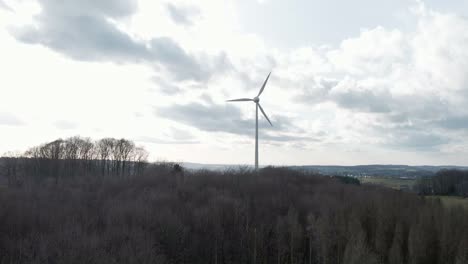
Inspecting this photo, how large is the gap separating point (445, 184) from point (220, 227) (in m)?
63.4

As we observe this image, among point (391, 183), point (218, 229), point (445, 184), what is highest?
point (445, 184)

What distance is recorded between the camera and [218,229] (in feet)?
121

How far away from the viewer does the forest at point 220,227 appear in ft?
86.3

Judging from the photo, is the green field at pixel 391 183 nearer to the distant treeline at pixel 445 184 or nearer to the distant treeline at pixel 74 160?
the distant treeline at pixel 445 184

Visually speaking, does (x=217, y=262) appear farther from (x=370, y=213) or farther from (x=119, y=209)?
(x=370, y=213)

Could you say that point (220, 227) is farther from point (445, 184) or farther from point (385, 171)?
point (385, 171)

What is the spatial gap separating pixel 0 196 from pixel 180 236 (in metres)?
19.7

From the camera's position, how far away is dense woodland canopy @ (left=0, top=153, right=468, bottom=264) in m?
26.0

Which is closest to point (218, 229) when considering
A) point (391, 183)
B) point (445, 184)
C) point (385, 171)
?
point (445, 184)

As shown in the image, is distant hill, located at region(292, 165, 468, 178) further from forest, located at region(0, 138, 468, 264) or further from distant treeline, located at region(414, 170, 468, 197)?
forest, located at region(0, 138, 468, 264)

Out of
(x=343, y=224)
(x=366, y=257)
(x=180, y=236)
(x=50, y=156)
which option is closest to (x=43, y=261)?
(x=180, y=236)

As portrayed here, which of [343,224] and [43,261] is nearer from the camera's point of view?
[43,261]

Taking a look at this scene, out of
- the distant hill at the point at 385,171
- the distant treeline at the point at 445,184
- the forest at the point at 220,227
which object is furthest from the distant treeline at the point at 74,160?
the distant treeline at the point at 445,184

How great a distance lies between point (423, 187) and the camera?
8144 centimetres
